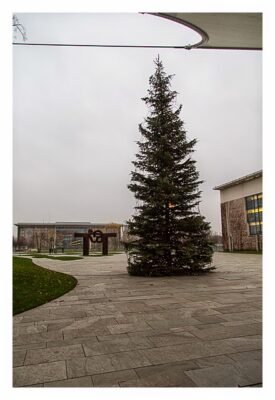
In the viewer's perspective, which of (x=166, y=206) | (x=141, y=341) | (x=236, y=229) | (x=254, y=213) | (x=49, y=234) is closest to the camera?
(x=141, y=341)

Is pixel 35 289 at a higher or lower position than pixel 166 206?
lower

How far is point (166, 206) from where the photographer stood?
38.8ft

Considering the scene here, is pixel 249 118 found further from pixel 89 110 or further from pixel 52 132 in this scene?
pixel 89 110

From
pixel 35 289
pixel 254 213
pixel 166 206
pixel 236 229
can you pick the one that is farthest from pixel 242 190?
pixel 35 289

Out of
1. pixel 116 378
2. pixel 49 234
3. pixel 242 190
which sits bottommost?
pixel 49 234

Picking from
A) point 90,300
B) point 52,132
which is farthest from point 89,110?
point 90,300

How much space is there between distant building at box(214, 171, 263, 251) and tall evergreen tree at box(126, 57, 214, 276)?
22.3 metres

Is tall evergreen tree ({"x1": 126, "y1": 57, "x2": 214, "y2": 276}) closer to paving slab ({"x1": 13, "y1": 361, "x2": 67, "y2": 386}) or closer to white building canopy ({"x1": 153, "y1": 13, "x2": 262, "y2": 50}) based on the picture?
paving slab ({"x1": 13, "y1": 361, "x2": 67, "y2": 386})

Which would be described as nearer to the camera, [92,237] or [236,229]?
[92,237]

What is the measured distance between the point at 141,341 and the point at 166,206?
8135 millimetres

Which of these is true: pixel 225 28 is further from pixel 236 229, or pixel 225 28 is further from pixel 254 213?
pixel 236 229

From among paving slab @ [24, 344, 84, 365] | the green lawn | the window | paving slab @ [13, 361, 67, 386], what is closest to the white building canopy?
paving slab @ [13, 361, 67, 386]

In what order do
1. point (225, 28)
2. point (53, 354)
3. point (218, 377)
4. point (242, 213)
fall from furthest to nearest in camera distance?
point (242, 213), point (53, 354), point (225, 28), point (218, 377)
